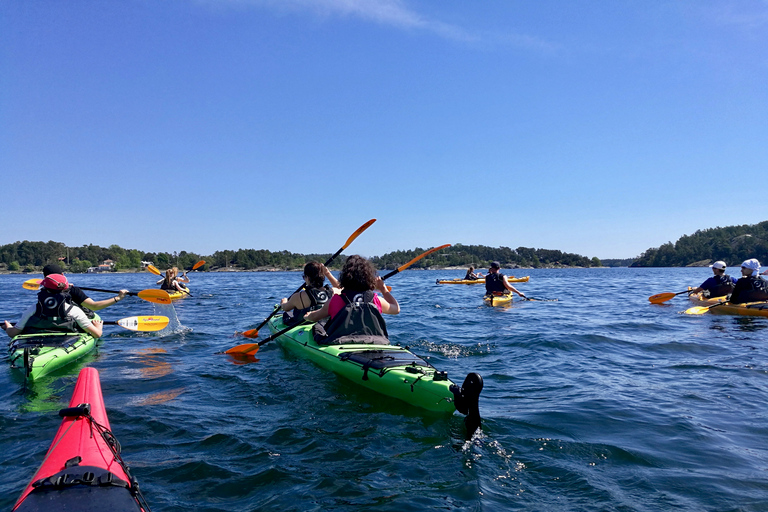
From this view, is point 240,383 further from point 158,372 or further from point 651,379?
point 651,379

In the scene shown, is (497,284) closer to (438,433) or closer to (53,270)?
(438,433)

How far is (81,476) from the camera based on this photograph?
2625 mm

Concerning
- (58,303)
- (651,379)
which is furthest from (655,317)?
(58,303)

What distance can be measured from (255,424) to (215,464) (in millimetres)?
998

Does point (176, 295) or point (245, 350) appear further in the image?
point (176, 295)

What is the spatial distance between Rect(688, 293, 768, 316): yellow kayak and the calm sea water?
474 centimetres

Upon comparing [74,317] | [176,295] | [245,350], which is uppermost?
[74,317]

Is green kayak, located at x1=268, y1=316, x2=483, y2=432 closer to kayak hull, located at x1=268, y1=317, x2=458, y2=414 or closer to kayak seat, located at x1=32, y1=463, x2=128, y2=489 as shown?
kayak hull, located at x1=268, y1=317, x2=458, y2=414

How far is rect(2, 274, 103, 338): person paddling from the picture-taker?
741cm

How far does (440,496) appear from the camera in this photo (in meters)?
3.34

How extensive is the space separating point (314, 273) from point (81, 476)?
540 cm

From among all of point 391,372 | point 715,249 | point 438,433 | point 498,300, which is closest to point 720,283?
point 498,300

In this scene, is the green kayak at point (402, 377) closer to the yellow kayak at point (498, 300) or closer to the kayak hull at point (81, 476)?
the kayak hull at point (81, 476)

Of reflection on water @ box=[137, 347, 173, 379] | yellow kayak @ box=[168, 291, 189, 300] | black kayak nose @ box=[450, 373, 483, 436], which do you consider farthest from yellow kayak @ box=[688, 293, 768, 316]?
yellow kayak @ box=[168, 291, 189, 300]
